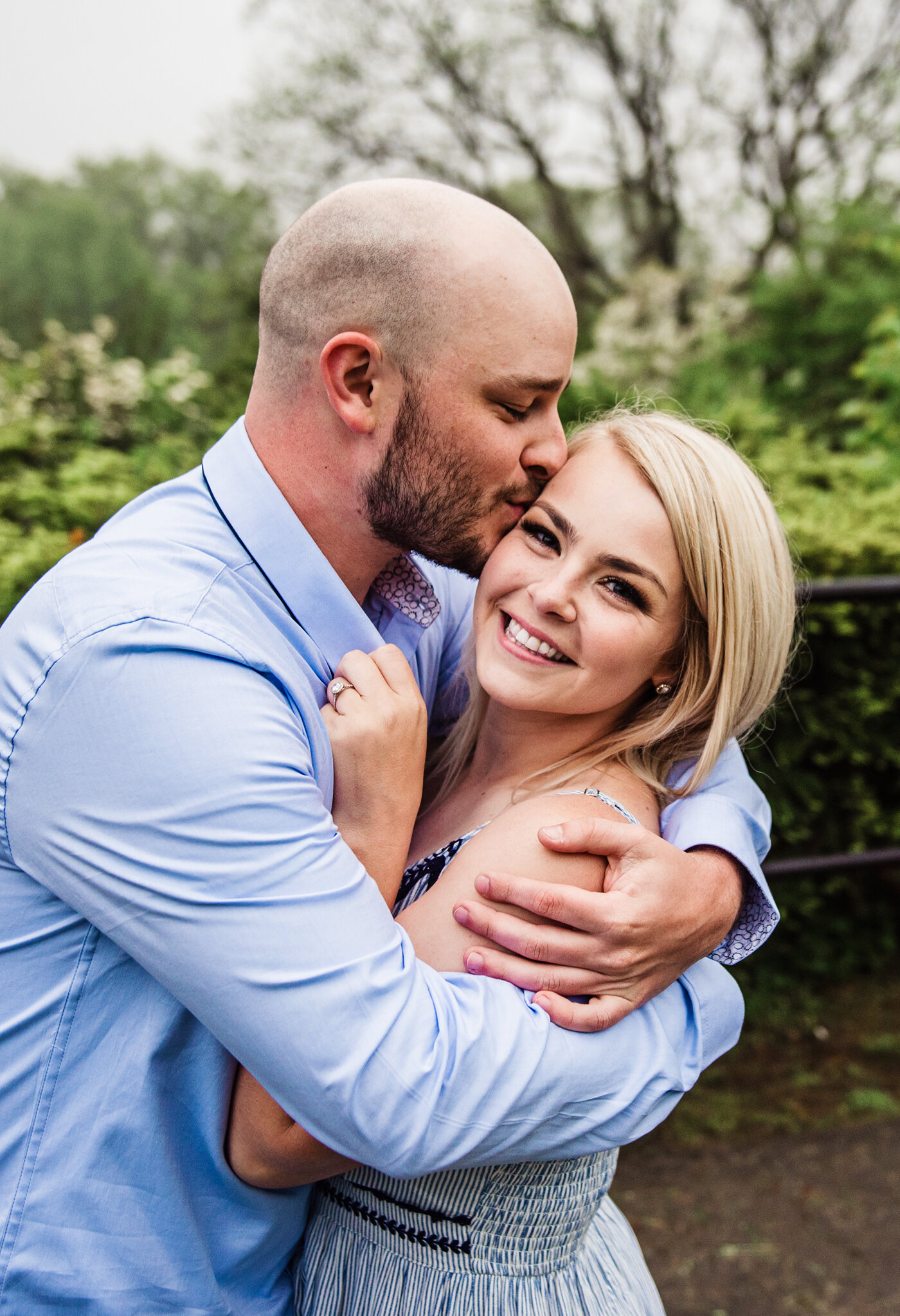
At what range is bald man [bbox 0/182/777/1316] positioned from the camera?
134 cm

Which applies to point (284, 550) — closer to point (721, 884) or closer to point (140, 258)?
point (721, 884)

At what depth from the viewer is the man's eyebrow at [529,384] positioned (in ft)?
6.10

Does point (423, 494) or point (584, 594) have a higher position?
point (423, 494)

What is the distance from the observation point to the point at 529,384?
6.17 feet

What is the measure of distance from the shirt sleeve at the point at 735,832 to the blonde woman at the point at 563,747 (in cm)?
5

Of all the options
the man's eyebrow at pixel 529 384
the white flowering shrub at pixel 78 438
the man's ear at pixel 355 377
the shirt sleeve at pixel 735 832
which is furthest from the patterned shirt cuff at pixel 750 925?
the white flowering shrub at pixel 78 438

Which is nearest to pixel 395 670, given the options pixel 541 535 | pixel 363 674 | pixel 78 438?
pixel 363 674

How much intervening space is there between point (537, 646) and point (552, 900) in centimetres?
57

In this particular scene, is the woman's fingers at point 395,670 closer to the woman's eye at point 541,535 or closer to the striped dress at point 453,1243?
the woman's eye at point 541,535

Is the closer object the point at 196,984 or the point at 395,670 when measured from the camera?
the point at 196,984

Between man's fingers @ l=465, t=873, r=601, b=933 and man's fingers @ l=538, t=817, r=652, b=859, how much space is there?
8 cm

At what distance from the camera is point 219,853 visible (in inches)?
52.5

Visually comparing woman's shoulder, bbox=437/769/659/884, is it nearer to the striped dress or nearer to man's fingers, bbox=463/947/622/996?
man's fingers, bbox=463/947/622/996

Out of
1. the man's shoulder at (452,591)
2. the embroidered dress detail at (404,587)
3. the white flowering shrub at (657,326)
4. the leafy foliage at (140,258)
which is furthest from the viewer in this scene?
the leafy foliage at (140,258)
